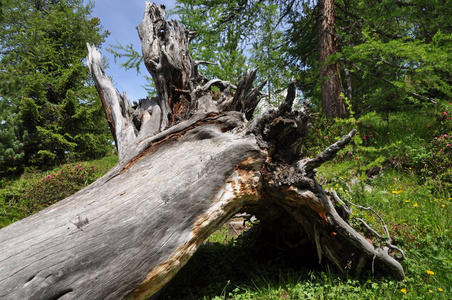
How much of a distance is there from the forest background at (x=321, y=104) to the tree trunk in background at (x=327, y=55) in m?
0.04

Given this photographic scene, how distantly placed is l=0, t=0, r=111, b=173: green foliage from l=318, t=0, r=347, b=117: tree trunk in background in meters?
13.0

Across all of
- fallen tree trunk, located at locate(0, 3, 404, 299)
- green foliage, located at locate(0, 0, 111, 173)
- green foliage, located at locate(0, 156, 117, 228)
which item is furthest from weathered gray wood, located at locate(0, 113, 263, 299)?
green foliage, located at locate(0, 0, 111, 173)

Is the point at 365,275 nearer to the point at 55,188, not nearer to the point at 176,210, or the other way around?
the point at 176,210

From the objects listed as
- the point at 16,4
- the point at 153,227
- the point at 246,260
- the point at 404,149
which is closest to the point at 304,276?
the point at 246,260

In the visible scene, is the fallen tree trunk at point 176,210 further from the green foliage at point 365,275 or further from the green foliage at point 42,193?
the green foliage at point 42,193

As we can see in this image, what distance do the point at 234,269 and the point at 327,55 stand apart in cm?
653

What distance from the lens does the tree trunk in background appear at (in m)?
7.03

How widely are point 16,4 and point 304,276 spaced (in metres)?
21.7

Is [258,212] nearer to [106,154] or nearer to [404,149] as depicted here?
[404,149]

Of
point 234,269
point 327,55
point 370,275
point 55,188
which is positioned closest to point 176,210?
point 234,269

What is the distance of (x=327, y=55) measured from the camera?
6992 mm

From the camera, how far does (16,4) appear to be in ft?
49.6

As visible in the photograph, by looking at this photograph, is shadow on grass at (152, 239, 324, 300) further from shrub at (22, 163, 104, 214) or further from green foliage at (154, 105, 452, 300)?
shrub at (22, 163, 104, 214)

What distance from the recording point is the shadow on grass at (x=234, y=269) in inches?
101
